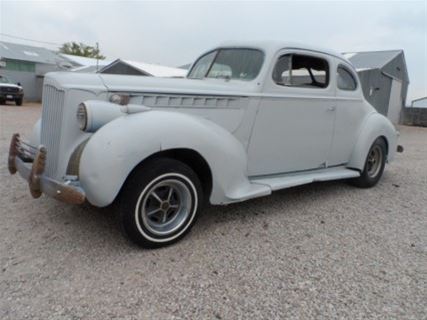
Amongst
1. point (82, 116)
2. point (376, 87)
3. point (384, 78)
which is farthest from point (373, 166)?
point (384, 78)

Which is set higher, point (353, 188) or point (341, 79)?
point (341, 79)

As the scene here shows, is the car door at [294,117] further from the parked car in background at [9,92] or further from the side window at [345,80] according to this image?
the parked car in background at [9,92]

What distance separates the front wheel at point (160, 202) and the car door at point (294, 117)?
939mm

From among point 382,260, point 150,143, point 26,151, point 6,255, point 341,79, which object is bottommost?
point 6,255

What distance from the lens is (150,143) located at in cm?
278

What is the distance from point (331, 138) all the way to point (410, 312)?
258cm

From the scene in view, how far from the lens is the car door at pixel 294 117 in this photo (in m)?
3.79

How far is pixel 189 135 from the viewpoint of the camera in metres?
3.02

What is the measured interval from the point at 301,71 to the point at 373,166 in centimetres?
215

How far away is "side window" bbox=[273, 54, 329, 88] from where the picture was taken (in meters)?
3.94

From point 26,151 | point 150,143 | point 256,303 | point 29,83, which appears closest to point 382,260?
point 256,303

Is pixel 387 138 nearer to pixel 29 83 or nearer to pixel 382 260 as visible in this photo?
pixel 382 260

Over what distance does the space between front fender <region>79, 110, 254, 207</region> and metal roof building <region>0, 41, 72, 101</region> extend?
27.4 metres

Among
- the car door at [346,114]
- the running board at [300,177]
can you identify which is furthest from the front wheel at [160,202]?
the car door at [346,114]
